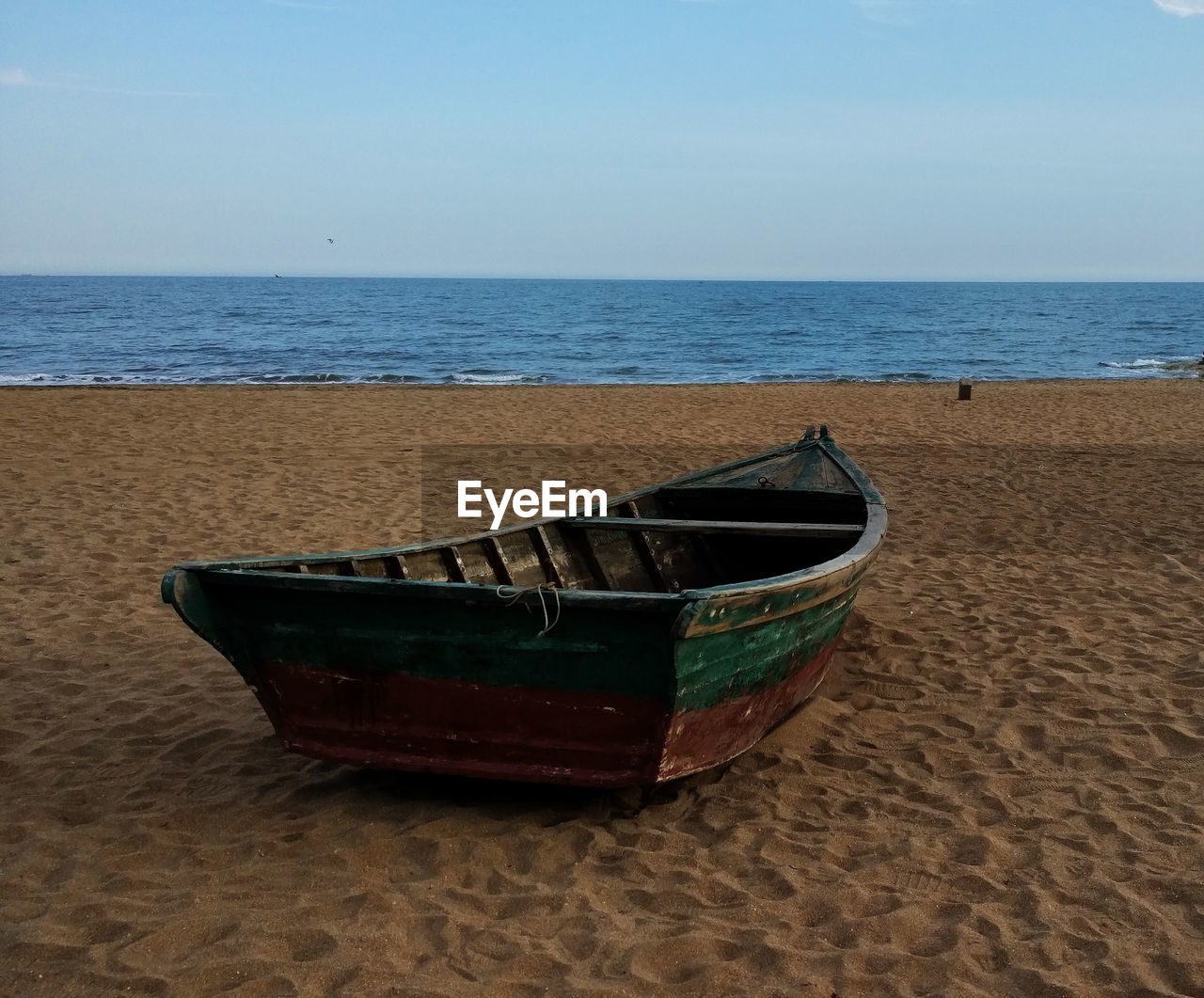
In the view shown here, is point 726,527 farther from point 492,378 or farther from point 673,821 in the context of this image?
point 492,378

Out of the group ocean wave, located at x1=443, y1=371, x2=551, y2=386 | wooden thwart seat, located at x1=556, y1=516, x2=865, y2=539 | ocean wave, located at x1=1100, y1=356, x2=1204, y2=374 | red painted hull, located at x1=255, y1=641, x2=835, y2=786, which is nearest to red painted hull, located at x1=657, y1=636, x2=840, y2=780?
red painted hull, located at x1=255, y1=641, x2=835, y2=786

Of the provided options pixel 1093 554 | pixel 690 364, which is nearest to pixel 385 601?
pixel 1093 554

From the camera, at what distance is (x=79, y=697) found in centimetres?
533

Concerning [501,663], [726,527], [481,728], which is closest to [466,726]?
[481,728]

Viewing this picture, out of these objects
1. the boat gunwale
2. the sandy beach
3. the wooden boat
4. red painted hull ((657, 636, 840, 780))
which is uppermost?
the boat gunwale

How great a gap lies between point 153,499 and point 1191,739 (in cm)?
895

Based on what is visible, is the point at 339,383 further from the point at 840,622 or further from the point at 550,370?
the point at 840,622

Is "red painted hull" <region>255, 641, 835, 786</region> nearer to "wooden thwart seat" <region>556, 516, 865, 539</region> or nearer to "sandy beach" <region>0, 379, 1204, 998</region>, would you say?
"sandy beach" <region>0, 379, 1204, 998</region>

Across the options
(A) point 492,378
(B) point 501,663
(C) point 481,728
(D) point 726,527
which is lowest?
(A) point 492,378

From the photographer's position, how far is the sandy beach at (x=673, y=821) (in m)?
3.18

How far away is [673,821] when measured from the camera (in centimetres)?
416

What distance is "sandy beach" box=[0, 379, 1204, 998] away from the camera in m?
3.18

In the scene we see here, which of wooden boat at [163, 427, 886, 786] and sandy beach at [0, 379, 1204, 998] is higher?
wooden boat at [163, 427, 886, 786]

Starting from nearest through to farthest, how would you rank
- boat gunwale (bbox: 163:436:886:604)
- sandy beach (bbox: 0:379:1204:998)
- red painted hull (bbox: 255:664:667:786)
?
1. sandy beach (bbox: 0:379:1204:998)
2. boat gunwale (bbox: 163:436:886:604)
3. red painted hull (bbox: 255:664:667:786)
